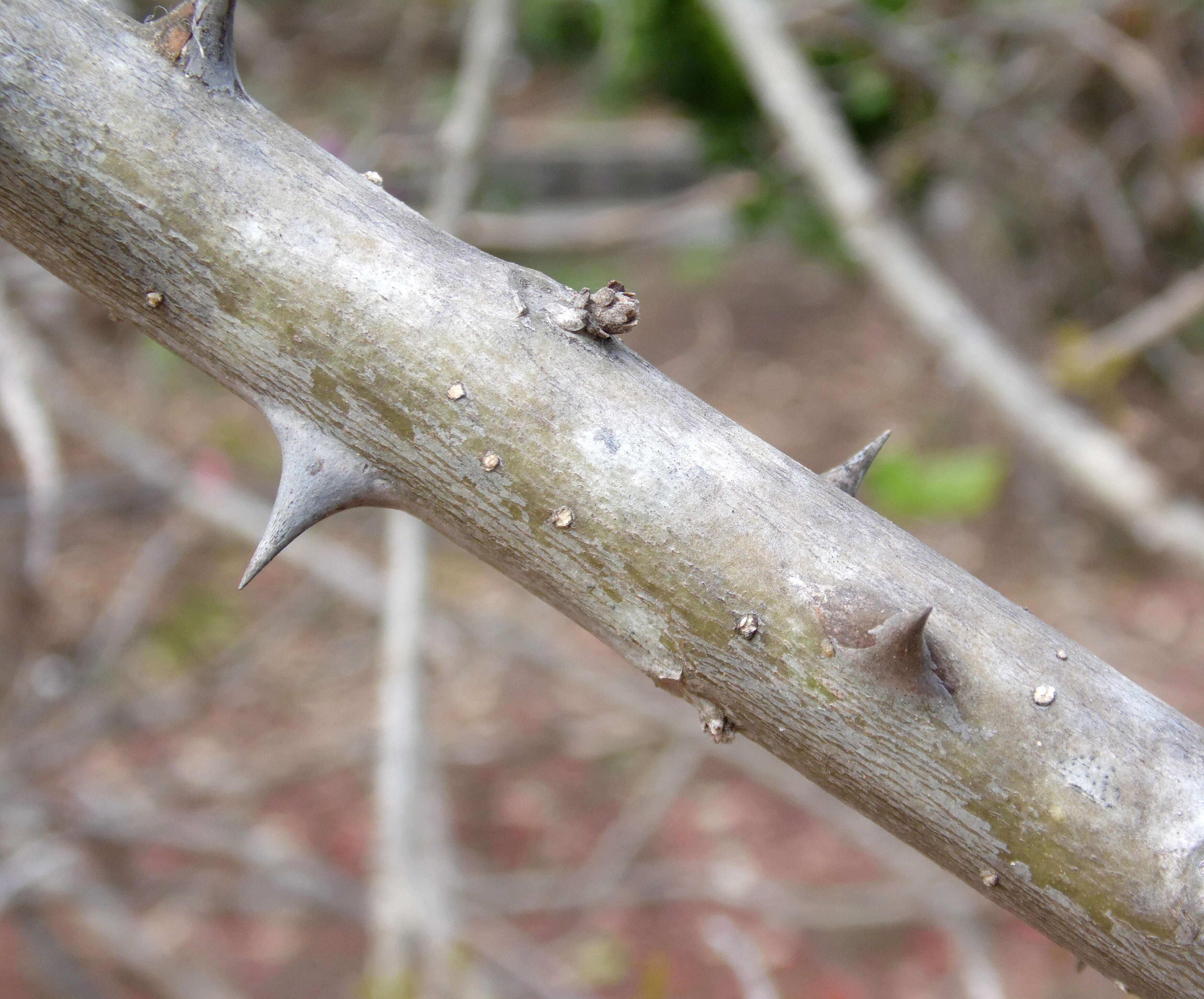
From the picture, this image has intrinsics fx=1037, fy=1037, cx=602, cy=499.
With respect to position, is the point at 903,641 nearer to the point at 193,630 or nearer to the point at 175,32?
the point at 175,32

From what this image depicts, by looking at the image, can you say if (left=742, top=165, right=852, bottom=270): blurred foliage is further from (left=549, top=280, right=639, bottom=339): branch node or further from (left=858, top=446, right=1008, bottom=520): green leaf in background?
(left=549, top=280, right=639, bottom=339): branch node

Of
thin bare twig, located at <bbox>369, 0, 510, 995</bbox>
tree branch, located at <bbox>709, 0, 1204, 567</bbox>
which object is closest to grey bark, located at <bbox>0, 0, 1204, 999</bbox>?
thin bare twig, located at <bbox>369, 0, 510, 995</bbox>

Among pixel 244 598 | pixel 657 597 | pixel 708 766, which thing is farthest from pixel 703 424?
pixel 244 598

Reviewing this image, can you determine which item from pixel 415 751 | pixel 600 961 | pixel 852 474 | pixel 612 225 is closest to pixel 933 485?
pixel 612 225

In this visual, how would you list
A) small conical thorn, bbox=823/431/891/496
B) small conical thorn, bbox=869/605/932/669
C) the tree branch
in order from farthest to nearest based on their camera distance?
the tree branch → small conical thorn, bbox=823/431/891/496 → small conical thorn, bbox=869/605/932/669

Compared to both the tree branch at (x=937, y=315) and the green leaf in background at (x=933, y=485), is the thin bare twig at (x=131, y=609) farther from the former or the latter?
the green leaf in background at (x=933, y=485)

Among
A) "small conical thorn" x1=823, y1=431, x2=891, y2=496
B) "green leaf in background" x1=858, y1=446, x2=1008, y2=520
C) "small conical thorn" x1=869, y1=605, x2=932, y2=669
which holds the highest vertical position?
"green leaf in background" x1=858, y1=446, x2=1008, y2=520
